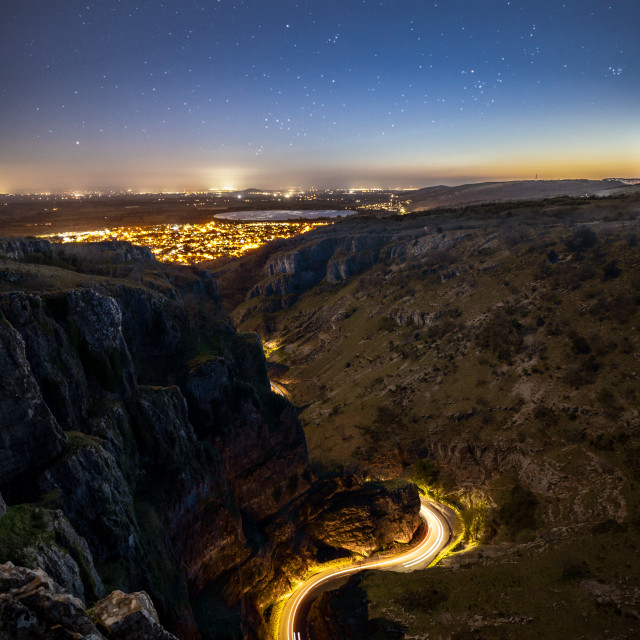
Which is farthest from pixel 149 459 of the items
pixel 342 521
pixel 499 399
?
pixel 499 399

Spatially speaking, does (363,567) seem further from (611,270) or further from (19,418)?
(611,270)

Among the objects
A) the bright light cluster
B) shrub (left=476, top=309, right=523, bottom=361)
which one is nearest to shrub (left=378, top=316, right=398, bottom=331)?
shrub (left=476, top=309, right=523, bottom=361)

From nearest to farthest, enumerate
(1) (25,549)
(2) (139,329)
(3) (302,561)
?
(1) (25,549) < (2) (139,329) < (3) (302,561)

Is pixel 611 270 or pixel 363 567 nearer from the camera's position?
pixel 363 567

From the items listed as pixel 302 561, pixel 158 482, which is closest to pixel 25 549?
pixel 158 482

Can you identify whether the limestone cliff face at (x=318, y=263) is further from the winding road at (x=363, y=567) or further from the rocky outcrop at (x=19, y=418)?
the rocky outcrop at (x=19, y=418)

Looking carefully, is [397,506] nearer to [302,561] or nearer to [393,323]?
[302,561]

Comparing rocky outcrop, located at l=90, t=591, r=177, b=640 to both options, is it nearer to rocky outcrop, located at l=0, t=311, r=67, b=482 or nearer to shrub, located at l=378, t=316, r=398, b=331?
rocky outcrop, located at l=0, t=311, r=67, b=482
